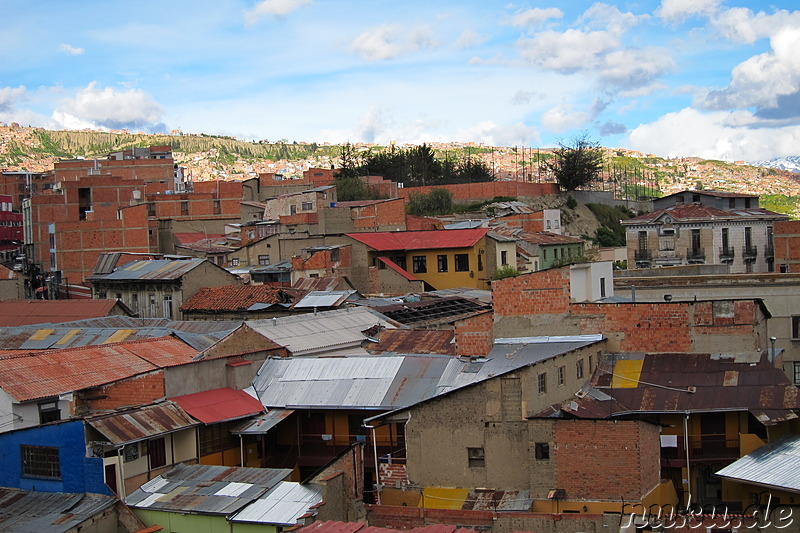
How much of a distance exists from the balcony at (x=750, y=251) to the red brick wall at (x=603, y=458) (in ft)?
104

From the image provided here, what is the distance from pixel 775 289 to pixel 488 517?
20.8 metres

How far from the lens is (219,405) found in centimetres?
2561

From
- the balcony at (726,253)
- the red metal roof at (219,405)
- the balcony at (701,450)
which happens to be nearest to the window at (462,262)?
the balcony at (726,253)

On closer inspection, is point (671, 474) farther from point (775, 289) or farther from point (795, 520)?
point (775, 289)

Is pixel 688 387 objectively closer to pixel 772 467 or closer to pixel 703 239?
pixel 772 467

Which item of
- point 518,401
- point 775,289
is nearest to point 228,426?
point 518,401

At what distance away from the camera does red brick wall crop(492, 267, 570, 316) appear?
86.9ft

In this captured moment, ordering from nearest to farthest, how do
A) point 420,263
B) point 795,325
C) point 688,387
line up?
point 688,387 → point 795,325 → point 420,263

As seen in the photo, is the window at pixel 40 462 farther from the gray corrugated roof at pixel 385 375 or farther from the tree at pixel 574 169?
the tree at pixel 574 169

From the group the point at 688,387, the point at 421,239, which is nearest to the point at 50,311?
the point at 421,239

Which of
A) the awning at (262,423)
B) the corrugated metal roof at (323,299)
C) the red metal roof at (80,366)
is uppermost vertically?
the corrugated metal roof at (323,299)

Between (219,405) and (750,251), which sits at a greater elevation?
(750,251)

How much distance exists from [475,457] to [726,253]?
32.4m

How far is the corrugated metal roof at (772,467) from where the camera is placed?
1956 cm
